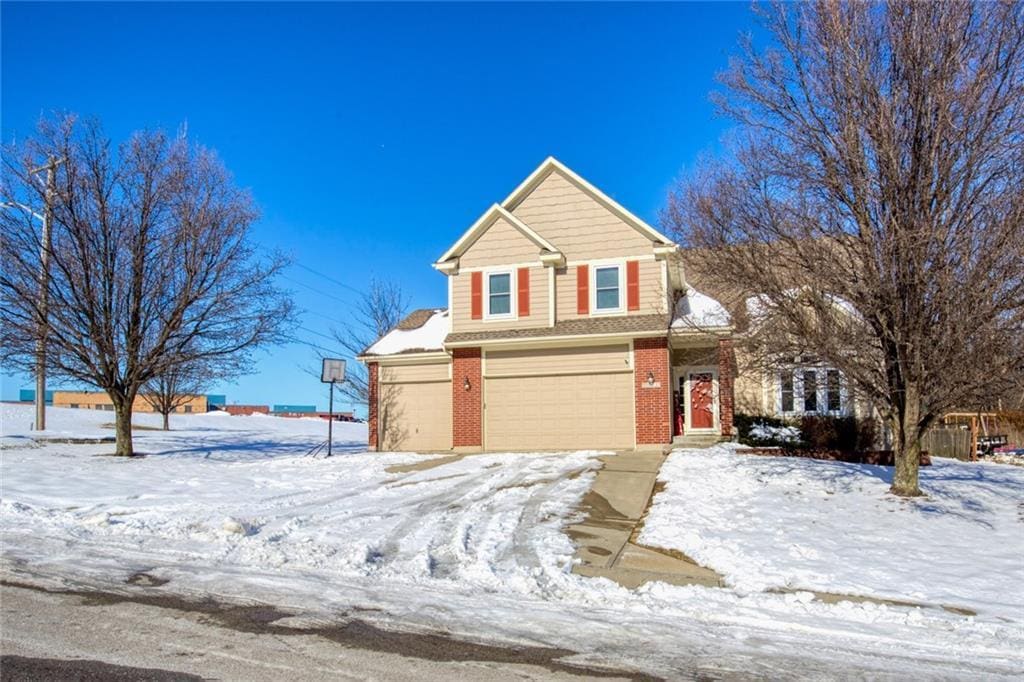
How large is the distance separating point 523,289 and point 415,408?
16.0 ft

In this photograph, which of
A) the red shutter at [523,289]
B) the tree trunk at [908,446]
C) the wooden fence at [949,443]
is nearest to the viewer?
the tree trunk at [908,446]

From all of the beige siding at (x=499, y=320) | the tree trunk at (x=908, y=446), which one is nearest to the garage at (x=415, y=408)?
the beige siding at (x=499, y=320)

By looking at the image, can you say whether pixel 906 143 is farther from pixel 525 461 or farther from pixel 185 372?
pixel 185 372

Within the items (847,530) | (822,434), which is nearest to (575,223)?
(822,434)

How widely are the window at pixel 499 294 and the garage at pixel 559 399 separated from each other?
1.19 meters

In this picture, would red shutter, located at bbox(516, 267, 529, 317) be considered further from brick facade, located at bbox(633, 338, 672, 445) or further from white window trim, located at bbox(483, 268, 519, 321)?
brick facade, located at bbox(633, 338, 672, 445)

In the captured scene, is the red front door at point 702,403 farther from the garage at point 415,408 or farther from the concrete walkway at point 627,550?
the garage at point 415,408

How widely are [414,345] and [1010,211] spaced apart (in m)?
15.5

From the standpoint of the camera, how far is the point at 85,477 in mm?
15266

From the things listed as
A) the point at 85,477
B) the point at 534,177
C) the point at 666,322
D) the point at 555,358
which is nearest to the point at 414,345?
the point at 555,358

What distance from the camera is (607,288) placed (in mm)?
20422

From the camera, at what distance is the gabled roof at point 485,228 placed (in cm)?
2080

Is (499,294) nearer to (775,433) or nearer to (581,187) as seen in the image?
(581,187)

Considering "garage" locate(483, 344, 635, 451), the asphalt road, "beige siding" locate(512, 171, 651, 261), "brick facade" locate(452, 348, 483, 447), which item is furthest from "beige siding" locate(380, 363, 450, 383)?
the asphalt road
